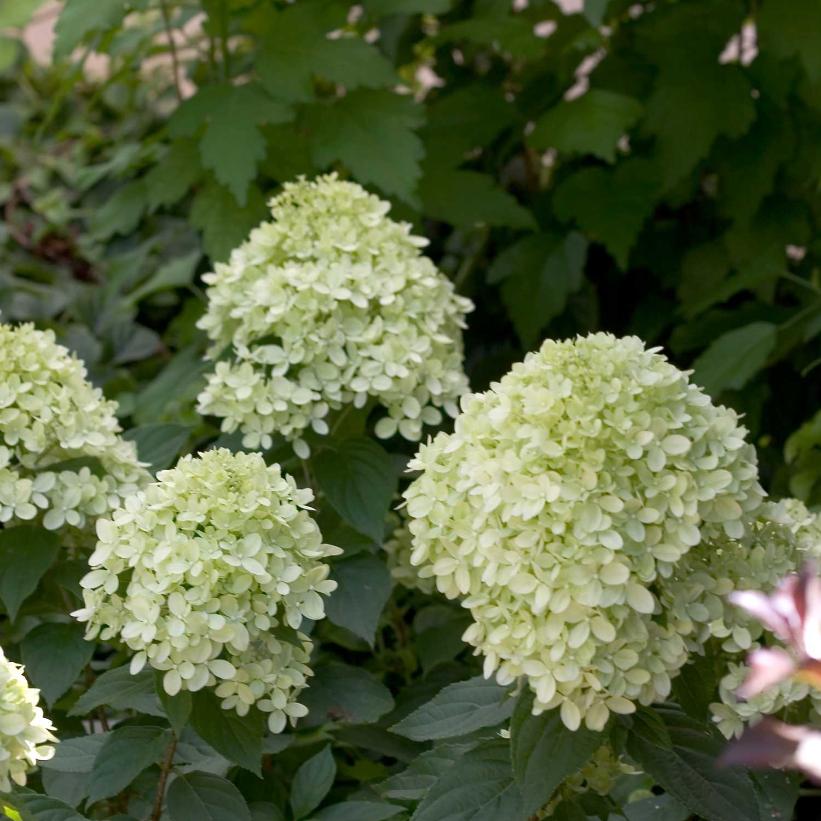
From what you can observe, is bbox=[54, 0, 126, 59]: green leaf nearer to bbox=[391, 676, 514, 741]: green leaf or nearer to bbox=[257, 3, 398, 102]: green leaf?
bbox=[257, 3, 398, 102]: green leaf

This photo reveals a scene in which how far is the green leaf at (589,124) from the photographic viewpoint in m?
2.36

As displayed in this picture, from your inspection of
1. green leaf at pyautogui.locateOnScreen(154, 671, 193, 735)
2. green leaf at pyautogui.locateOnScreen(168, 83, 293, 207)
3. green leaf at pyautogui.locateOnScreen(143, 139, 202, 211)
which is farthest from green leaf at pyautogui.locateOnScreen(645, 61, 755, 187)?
green leaf at pyautogui.locateOnScreen(154, 671, 193, 735)

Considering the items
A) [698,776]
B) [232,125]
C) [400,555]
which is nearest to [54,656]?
[400,555]

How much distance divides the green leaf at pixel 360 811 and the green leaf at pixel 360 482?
287 millimetres

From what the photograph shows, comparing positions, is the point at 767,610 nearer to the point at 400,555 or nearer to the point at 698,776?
the point at 698,776

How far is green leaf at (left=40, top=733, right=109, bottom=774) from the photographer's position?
54.7 inches

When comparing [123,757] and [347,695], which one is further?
[347,695]

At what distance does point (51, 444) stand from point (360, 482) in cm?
35

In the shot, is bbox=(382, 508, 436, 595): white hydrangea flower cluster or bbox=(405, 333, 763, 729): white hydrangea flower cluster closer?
bbox=(405, 333, 763, 729): white hydrangea flower cluster

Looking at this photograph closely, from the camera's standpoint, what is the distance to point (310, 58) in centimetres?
222

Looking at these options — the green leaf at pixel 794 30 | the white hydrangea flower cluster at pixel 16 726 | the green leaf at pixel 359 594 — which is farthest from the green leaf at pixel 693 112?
the white hydrangea flower cluster at pixel 16 726

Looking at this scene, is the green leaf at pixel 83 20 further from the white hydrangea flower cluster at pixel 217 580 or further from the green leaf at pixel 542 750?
the green leaf at pixel 542 750

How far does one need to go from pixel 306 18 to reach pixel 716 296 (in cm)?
84

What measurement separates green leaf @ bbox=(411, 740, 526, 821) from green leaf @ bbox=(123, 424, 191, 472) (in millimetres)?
671
